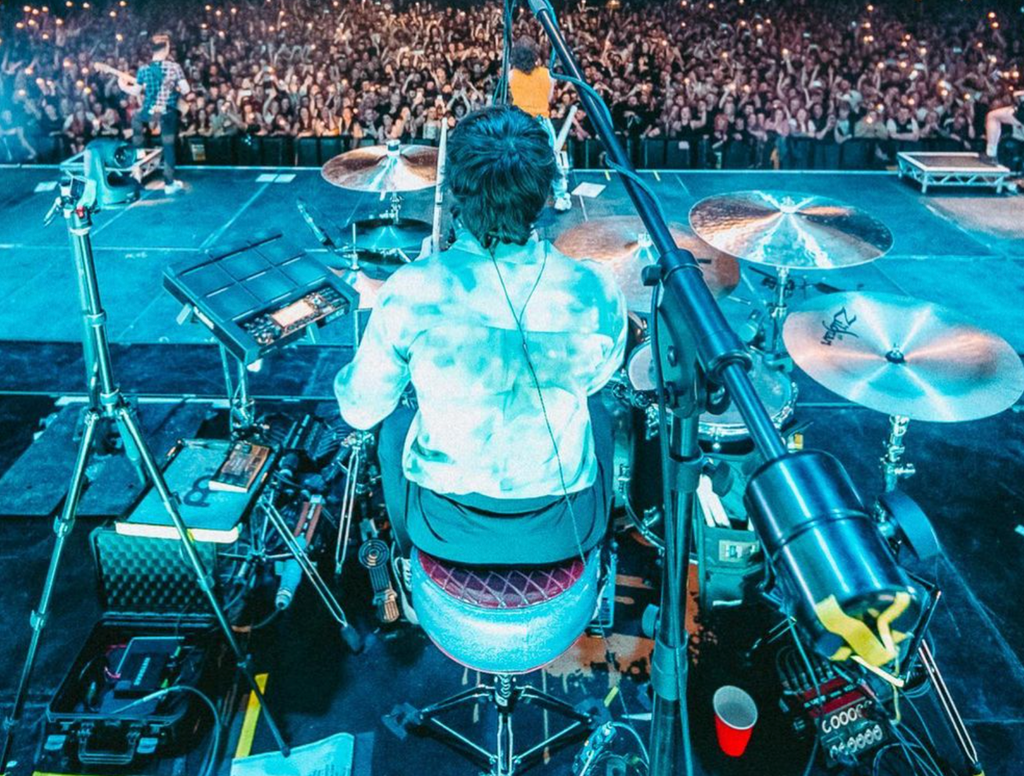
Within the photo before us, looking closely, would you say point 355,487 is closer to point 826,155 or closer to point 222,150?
point 222,150

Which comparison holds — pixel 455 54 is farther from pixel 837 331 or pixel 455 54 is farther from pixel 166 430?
pixel 837 331

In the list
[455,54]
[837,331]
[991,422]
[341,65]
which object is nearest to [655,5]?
[455,54]

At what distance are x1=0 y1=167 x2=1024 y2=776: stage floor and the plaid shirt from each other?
85 cm

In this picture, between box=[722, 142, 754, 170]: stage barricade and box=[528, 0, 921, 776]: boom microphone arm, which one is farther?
box=[722, 142, 754, 170]: stage barricade

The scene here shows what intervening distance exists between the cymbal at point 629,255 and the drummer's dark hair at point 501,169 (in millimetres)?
2103

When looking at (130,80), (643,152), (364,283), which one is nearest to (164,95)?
(130,80)

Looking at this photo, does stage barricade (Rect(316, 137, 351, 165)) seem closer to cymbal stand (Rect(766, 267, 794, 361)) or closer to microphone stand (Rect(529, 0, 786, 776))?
cymbal stand (Rect(766, 267, 794, 361))

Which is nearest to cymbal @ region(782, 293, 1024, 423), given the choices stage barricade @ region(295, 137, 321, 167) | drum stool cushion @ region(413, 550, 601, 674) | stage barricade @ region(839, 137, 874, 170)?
drum stool cushion @ region(413, 550, 601, 674)

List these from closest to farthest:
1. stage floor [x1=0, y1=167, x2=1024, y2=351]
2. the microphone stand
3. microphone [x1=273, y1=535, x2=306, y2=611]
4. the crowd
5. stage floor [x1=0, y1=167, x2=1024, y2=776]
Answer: the microphone stand < stage floor [x1=0, y1=167, x2=1024, y2=776] < microphone [x1=273, y1=535, x2=306, y2=611] < stage floor [x1=0, y1=167, x2=1024, y2=351] < the crowd

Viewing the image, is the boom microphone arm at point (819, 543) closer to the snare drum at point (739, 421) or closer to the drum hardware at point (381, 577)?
the snare drum at point (739, 421)

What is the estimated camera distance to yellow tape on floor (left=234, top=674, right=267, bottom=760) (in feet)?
8.67

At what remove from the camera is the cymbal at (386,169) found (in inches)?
185

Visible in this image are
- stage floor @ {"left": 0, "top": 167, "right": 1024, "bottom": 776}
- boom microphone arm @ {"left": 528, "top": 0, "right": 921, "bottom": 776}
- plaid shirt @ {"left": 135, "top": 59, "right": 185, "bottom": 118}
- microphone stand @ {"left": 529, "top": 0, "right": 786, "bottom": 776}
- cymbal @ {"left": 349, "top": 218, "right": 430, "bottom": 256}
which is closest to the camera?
boom microphone arm @ {"left": 528, "top": 0, "right": 921, "bottom": 776}

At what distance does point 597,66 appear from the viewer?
34.1 ft
